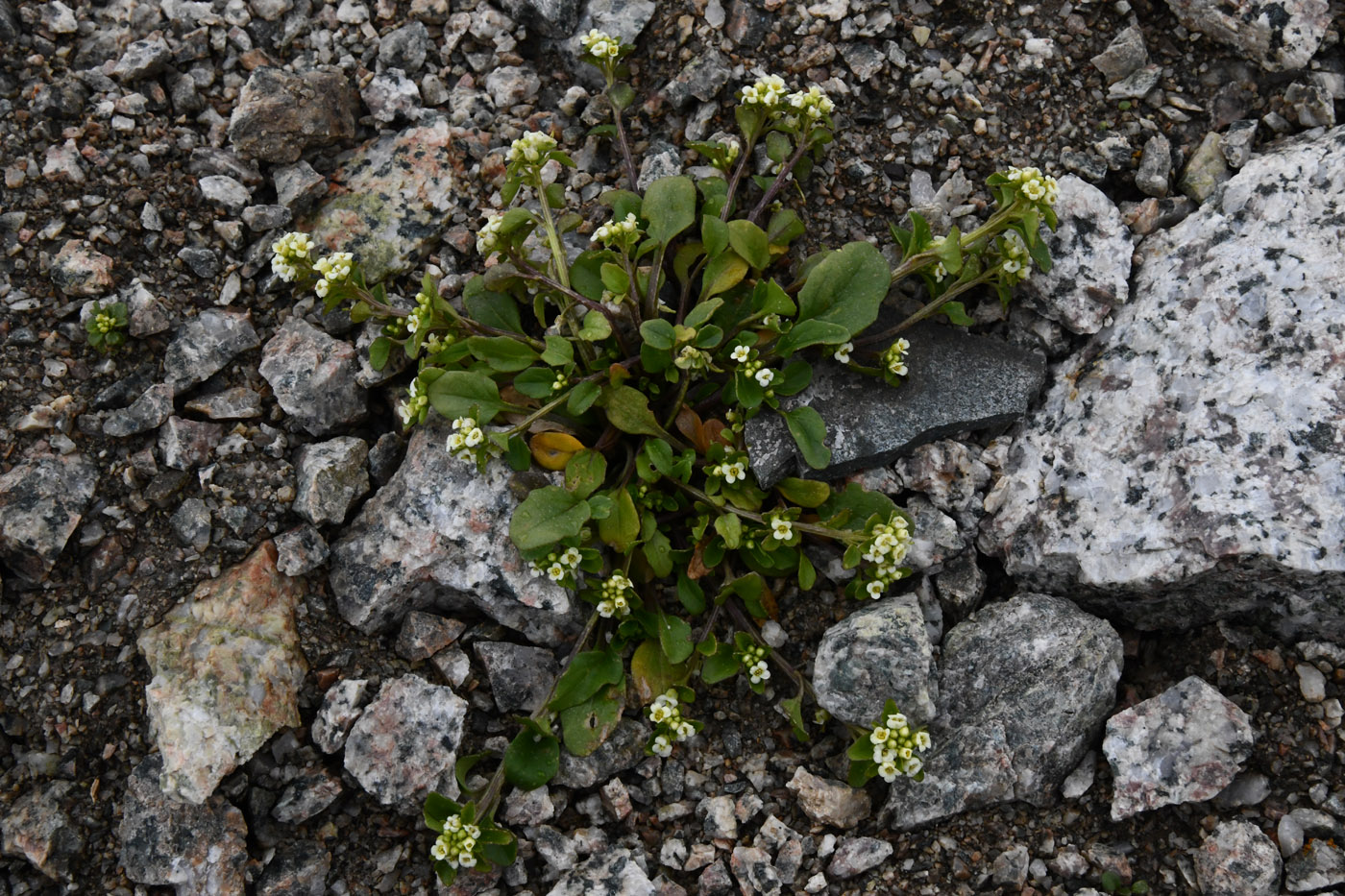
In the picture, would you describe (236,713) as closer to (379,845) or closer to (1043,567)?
(379,845)

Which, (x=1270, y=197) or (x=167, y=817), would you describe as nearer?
(x=167, y=817)

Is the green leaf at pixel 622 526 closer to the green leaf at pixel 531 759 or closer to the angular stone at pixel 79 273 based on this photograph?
the green leaf at pixel 531 759

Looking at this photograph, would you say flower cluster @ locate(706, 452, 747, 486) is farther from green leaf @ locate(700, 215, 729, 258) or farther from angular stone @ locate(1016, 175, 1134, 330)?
angular stone @ locate(1016, 175, 1134, 330)

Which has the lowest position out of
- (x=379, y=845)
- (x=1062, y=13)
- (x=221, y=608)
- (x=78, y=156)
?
(x=379, y=845)

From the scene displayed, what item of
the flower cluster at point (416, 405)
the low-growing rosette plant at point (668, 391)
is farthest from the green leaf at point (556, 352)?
the flower cluster at point (416, 405)

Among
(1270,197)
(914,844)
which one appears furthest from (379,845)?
(1270,197)

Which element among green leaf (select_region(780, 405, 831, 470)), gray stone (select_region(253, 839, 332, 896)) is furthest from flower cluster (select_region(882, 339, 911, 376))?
gray stone (select_region(253, 839, 332, 896))
